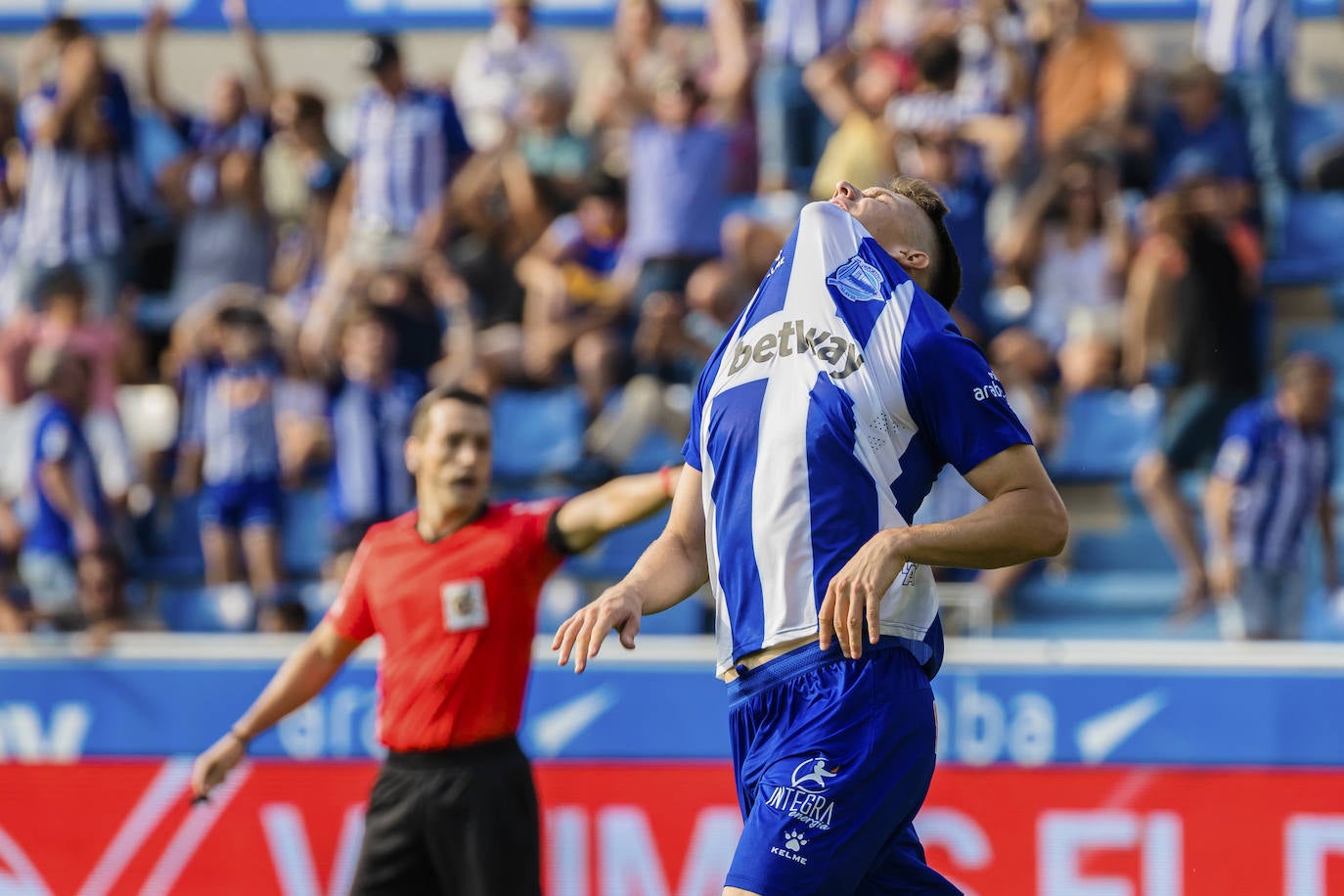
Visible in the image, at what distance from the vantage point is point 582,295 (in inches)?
388

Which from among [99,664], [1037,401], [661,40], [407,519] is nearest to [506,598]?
[407,519]

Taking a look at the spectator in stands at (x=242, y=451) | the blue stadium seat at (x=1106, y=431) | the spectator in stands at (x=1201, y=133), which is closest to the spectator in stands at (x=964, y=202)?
the blue stadium seat at (x=1106, y=431)

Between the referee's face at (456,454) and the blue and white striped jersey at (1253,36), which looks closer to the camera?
the referee's face at (456,454)

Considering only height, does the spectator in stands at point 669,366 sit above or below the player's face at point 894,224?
below

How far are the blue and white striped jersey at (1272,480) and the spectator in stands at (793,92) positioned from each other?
329cm

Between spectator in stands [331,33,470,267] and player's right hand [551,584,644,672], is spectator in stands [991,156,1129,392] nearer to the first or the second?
spectator in stands [331,33,470,267]

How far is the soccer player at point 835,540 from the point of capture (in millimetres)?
3240

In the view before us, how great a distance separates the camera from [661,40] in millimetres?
10797

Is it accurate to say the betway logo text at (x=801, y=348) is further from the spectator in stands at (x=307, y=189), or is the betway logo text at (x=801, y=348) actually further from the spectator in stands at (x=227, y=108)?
the spectator in stands at (x=227, y=108)

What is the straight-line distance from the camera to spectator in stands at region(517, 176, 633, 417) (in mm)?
9445

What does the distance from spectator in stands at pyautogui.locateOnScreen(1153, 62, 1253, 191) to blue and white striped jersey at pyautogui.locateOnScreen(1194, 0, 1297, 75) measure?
29 cm

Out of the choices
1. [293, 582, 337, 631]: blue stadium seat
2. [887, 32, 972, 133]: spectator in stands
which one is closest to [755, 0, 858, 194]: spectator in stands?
[887, 32, 972, 133]: spectator in stands

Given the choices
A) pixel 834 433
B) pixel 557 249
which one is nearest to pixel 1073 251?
pixel 557 249

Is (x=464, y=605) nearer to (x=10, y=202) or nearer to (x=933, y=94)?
(x=933, y=94)
